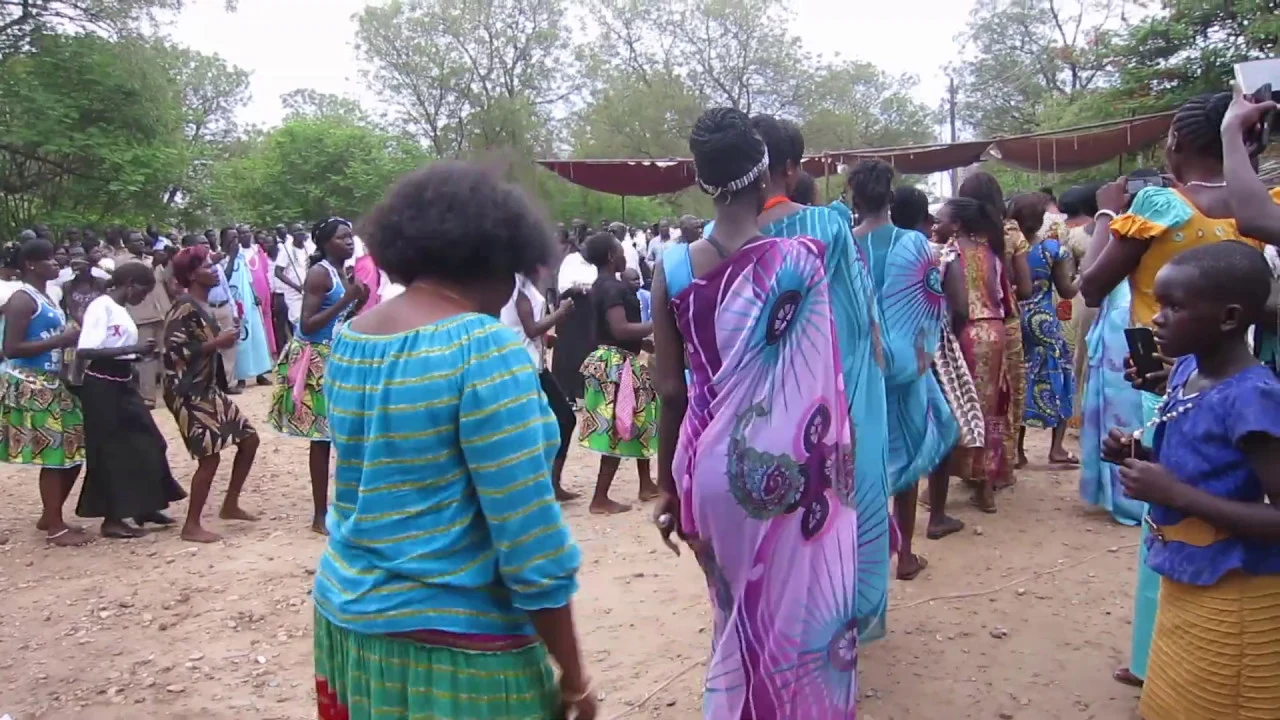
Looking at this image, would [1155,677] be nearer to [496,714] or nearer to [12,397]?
[496,714]

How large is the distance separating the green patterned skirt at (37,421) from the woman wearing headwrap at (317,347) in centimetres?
118

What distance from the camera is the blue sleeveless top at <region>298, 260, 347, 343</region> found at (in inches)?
219

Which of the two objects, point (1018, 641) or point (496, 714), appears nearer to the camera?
point (496, 714)

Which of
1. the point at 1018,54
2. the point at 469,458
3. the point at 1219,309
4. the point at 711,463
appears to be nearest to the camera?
the point at 469,458

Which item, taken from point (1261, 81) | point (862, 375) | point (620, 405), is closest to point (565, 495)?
point (620, 405)

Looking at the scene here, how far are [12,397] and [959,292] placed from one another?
17.0 feet

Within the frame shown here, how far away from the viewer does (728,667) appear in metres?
2.62

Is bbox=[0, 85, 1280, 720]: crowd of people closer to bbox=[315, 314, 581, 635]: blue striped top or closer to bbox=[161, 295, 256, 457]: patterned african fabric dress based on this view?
bbox=[315, 314, 581, 635]: blue striped top

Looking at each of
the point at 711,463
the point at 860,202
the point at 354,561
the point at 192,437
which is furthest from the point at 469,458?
the point at 192,437

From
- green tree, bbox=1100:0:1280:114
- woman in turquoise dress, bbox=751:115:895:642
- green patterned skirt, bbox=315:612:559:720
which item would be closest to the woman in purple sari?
woman in turquoise dress, bbox=751:115:895:642

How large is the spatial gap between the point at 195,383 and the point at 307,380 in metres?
0.61

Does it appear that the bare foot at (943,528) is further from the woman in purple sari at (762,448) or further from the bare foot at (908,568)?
the woman in purple sari at (762,448)

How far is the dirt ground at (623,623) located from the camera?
361cm

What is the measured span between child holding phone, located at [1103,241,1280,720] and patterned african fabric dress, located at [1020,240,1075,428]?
164 inches
